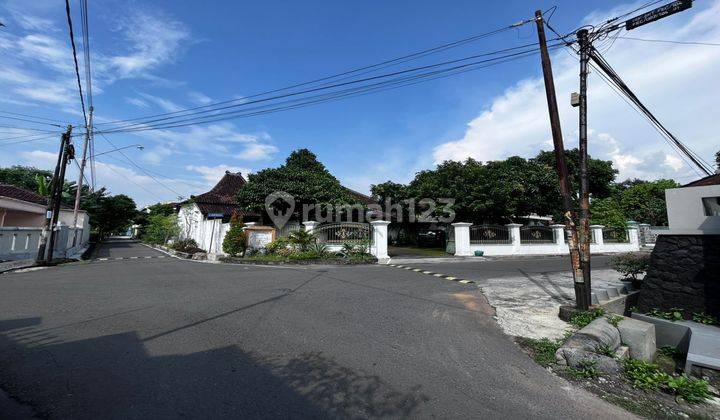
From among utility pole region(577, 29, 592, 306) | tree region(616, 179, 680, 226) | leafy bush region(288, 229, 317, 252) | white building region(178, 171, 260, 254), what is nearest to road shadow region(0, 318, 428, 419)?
utility pole region(577, 29, 592, 306)

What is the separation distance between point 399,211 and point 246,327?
19.3 meters

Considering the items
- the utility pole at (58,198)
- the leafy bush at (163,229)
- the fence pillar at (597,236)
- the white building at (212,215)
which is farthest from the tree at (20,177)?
the fence pillar at (597,236)

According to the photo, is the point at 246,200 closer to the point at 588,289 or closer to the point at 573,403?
the point at 588,289

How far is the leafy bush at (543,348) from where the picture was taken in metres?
4.09

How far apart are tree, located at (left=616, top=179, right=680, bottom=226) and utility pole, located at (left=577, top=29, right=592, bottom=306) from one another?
119 feet

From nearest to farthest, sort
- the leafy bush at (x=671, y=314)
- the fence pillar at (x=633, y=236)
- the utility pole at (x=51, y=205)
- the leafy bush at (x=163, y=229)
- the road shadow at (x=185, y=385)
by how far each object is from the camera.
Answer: the road shadow at (x=185, y=385), the leafy bush at (x=671, y=314), the utility pole at (x=51, y=205), the fence pillar at (x=633, y=236), the leafy bush at (x=163, y=229)

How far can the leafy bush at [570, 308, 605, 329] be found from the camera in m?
5.42

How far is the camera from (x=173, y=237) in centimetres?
2805

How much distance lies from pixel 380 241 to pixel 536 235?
10.7m

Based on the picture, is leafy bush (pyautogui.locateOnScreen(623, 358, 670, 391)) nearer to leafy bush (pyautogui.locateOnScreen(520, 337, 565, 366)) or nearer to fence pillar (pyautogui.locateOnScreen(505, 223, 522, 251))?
leafy bush (pyautogui.locateOnScreen(520, 337, 565, 366))

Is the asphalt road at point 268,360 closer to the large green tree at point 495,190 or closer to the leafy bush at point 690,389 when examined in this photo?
the leafy bush at point 690,389

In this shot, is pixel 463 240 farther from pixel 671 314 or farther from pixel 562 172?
pixel 562 172

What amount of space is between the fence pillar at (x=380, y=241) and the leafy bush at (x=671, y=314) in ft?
34.0

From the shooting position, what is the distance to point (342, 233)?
16234 mm
